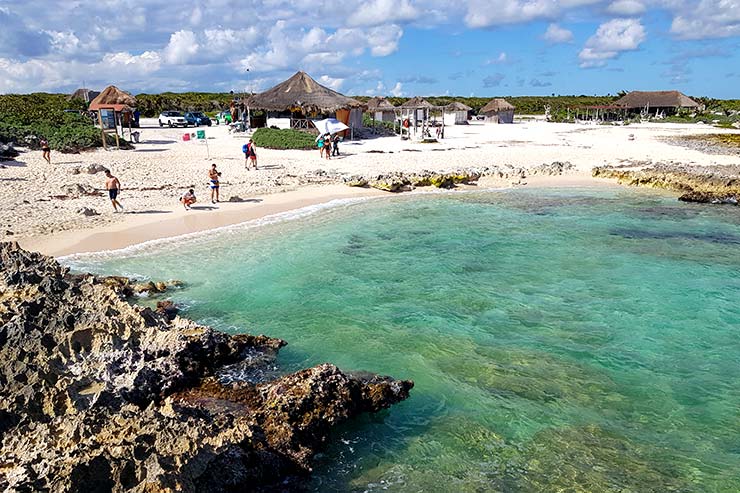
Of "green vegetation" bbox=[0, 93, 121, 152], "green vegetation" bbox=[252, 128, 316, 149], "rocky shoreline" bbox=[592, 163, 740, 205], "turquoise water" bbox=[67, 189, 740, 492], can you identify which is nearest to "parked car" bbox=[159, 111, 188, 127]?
"green vegetation" bbox=[0, 93, 121, 152]

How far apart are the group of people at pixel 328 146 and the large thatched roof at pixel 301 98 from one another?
5629 millimetres

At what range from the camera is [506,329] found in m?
10.8

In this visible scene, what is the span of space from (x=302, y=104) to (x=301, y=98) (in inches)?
33.7

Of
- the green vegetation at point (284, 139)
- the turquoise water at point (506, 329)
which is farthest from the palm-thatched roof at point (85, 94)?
the turquoise water at point (506, 329)

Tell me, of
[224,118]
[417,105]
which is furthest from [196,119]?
[417,105]

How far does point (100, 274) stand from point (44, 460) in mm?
9218

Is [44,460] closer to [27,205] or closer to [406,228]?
[406,228]

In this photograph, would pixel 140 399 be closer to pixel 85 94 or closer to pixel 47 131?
pixel 47 131

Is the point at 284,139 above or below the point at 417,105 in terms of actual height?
below

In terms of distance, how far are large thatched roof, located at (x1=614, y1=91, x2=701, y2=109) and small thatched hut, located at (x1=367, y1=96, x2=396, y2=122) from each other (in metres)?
34.4

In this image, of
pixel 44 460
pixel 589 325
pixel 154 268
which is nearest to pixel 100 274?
pixel 154 268

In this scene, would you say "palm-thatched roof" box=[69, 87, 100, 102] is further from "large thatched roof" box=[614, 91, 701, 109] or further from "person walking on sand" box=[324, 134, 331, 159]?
"large thatched roof" box=[614, 91, 701, 109]

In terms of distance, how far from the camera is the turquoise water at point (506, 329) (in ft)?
22.9

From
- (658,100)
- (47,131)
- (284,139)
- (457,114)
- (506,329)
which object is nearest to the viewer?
(506,329)
